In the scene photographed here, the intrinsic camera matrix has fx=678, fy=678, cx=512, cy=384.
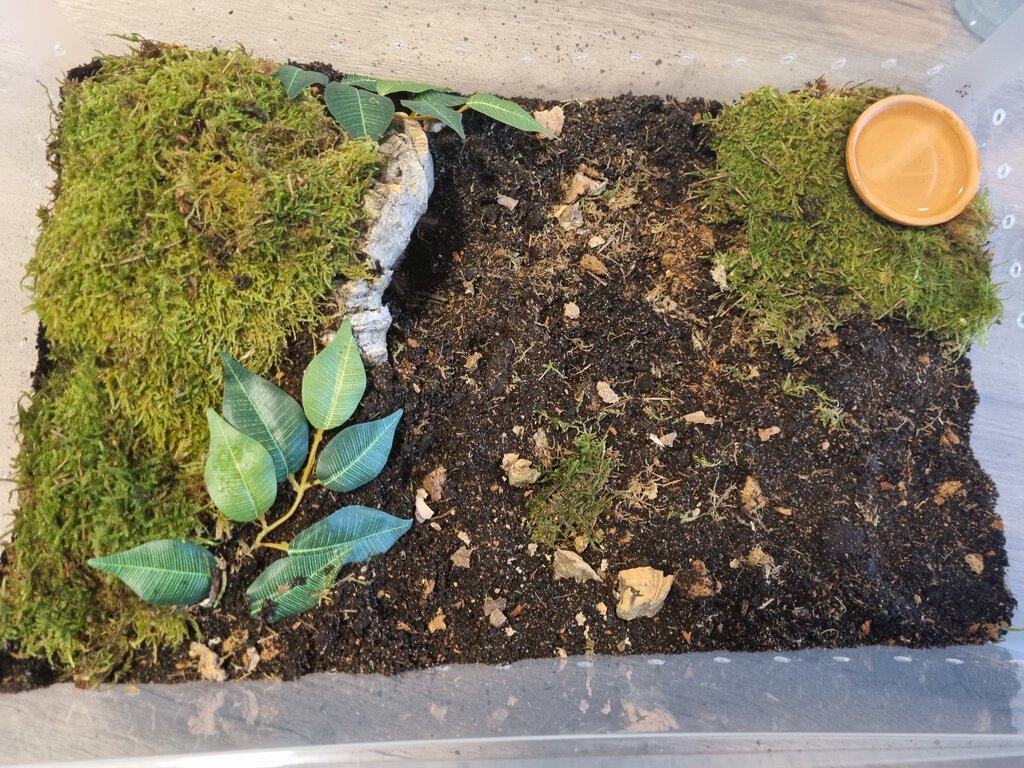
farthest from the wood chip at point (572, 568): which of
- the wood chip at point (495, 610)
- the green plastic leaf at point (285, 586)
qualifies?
the green plastic leaf at point (285, 586)

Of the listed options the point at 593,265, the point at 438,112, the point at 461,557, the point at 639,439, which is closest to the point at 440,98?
the point at 438,112

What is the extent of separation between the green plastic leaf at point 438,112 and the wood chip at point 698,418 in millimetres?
822

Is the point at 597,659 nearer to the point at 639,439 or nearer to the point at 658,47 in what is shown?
the point at 639,439

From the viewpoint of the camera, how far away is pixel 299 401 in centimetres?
134

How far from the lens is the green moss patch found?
48.5 inches

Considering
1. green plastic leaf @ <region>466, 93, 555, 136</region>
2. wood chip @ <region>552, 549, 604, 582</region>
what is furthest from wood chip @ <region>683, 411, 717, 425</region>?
green plastic leaf @ <region>466, 93, 555, 136</region>

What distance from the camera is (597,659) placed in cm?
144

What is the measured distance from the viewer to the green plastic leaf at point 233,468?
1.21 metres

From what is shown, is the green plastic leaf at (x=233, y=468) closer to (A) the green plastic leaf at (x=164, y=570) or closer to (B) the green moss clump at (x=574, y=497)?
(A) the green plastic leaf at (x=164, y=570)

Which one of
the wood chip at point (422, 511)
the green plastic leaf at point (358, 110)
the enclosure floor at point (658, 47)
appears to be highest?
the enclosure floor at point (658, 47)

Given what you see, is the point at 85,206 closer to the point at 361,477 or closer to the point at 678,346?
the point at 361,477

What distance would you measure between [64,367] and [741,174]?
1555mm

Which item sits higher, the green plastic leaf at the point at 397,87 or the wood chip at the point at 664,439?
the green plastic leaf at the point at 397,87

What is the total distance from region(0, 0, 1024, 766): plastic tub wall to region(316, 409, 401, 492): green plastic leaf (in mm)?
391
